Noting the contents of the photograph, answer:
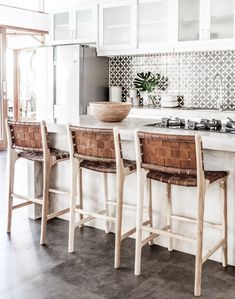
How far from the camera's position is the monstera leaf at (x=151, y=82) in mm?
6297

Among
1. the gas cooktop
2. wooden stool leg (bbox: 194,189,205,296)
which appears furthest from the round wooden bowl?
wooden stool leg (bbox: 194,189,205,296)

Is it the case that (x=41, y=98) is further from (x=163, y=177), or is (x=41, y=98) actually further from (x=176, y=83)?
(x=163, y=177)

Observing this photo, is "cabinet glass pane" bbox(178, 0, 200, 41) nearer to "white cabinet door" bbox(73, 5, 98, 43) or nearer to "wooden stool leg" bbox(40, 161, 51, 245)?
"white cabinet door" bbox(73, 5, 98, 43)

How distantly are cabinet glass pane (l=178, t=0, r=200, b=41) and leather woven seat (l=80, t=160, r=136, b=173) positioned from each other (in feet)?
9.96

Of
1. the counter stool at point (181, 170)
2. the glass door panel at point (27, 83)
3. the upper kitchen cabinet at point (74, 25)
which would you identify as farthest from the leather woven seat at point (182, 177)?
the glass door panel at point (27, 83)

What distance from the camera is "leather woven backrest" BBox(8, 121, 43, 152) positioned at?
11.1ft

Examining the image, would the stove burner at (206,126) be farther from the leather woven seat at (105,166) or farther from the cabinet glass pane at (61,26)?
the cabinet glass pane at (61,26)

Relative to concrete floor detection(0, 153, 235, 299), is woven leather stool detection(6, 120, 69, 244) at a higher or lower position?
higher

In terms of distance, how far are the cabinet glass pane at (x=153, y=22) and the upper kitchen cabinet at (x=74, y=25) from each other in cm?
77

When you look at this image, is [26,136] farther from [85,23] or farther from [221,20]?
[85,23]

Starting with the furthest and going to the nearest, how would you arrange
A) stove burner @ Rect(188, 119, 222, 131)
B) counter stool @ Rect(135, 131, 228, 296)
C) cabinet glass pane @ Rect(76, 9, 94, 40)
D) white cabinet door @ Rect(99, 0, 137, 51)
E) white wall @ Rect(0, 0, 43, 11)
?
white wall @ Rect(0, 0, 43, 11)
cabinet glass pane @ Rect(76, 9, 94, 40)
white cabinet door @ Rect(99, 0, 137, 51)
stove burner @ Rect(188, 119, 222, 131)
counter stool @ Rect(135, 131, 228, 296)

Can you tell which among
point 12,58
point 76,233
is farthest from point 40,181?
point 12,58

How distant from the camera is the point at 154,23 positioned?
19.2 feet

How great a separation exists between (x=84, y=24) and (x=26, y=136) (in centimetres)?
351
